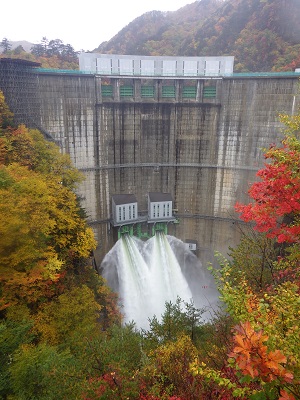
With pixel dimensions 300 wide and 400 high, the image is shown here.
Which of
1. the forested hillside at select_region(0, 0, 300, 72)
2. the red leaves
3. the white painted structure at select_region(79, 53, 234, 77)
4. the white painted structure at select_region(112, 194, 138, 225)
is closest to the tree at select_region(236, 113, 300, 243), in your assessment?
the red leaves

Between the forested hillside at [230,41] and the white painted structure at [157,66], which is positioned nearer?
the white painted structure at [157,66]

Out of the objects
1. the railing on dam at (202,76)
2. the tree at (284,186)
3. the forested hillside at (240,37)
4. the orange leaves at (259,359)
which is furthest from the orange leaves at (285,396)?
the forested hillside at (240,37)

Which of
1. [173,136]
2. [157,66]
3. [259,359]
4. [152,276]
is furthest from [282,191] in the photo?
[157,66]

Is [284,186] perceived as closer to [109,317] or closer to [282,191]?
[282,191]

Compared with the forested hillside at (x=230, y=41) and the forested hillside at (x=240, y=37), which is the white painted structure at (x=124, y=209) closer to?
the forested hillside at (x=230, y=41)

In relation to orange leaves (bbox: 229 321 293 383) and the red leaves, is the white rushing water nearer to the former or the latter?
the red leaves
